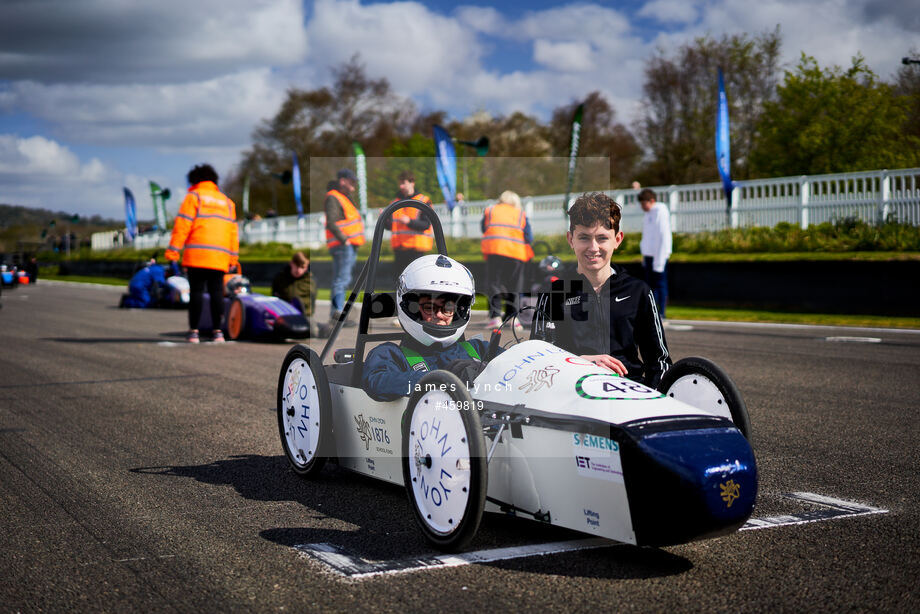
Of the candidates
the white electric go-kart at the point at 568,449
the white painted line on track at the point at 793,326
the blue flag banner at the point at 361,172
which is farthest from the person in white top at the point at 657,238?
the white electric go-kart at the point at 568,449

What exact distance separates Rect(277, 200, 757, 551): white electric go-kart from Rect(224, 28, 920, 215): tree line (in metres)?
4.74

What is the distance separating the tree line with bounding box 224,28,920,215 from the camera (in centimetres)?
3681

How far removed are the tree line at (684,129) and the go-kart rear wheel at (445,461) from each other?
16.1 feet

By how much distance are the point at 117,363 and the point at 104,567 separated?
7121mm

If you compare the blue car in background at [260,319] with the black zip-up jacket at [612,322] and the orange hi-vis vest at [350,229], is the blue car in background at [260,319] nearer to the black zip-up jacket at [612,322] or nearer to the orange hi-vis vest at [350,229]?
the orange hi-vis vest at [350,229]

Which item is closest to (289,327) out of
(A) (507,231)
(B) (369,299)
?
(A) (507,231)

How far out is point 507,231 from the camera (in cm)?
1191

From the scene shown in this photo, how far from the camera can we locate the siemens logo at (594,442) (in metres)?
3.20

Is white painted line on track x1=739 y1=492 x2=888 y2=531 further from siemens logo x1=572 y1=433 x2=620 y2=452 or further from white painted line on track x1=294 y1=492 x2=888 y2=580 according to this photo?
siemens logo x1=572 y1=433 x2=620 y2=452

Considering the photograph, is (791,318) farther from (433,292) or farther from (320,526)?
(320,526)

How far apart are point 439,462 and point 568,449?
22.3 inches

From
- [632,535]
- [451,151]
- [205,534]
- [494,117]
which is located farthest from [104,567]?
[494,117]

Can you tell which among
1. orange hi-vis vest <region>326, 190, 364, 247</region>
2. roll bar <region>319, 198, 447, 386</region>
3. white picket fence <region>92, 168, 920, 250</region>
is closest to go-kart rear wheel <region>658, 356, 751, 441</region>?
roll bar <region>319, 198, 447, 386</region>

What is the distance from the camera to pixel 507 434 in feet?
12.0
